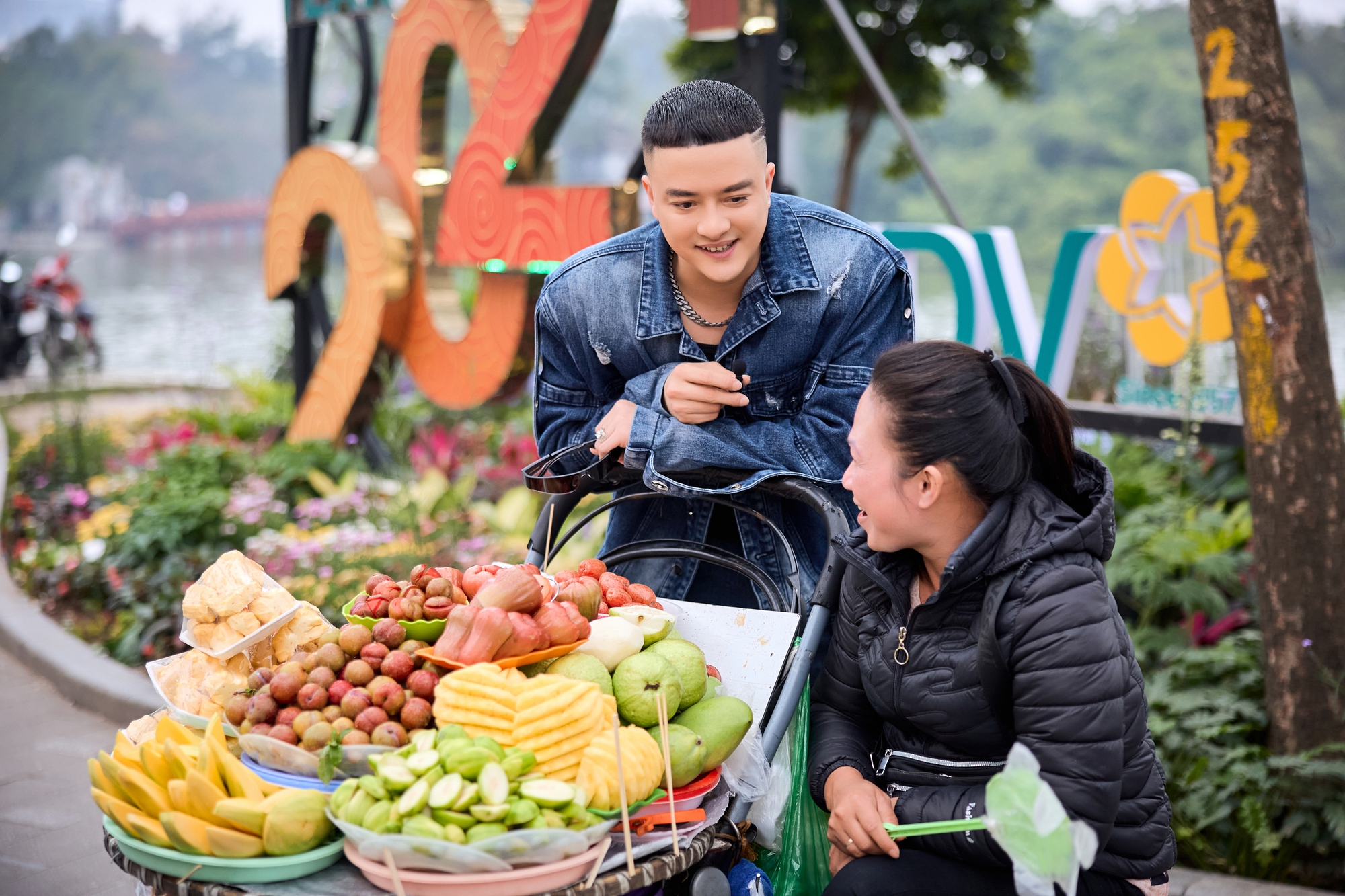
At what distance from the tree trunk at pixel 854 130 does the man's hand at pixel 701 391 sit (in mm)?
11226

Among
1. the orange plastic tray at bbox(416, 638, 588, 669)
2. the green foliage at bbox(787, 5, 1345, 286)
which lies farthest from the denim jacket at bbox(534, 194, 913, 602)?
the green foliage at bbox(787, 5, 1345, 286)

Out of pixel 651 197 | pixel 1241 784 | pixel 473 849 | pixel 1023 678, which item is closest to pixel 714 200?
pixel 651 197

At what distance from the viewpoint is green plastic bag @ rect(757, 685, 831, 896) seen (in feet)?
6.82

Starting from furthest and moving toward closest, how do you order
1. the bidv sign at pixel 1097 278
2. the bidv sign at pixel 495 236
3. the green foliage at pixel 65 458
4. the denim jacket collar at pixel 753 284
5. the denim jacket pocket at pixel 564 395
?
the green foliage at pixel 65 458, the bidv sign at pixel 495 236, the bidv sign at pixel 1097 278, the denim jacket pocket at pixel 564 395, the denim jacket collar at pixel 753 284

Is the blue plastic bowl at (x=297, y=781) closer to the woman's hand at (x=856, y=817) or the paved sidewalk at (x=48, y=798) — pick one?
the woman's hand at (x=856, y=817)

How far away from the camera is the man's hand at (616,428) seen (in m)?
2.32

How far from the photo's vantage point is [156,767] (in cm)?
168

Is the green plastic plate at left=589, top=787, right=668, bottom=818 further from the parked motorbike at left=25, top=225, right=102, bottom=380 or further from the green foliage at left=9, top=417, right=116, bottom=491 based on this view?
the parked motorbike at left=25, top=225, right=102, bottom=380

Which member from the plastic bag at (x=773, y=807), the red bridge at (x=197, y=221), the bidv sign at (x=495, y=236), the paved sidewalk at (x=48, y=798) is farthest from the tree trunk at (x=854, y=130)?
the red bridge at (x=197, y=221)

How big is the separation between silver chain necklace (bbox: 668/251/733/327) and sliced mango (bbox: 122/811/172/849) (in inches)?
54.9

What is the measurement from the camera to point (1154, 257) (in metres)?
5.87

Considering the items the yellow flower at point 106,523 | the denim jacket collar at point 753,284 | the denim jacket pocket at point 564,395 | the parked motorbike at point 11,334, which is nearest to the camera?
the denim jacket collar at point 753,284

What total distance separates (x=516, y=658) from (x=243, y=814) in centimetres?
45

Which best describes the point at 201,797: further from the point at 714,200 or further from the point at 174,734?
the point at 714,200
